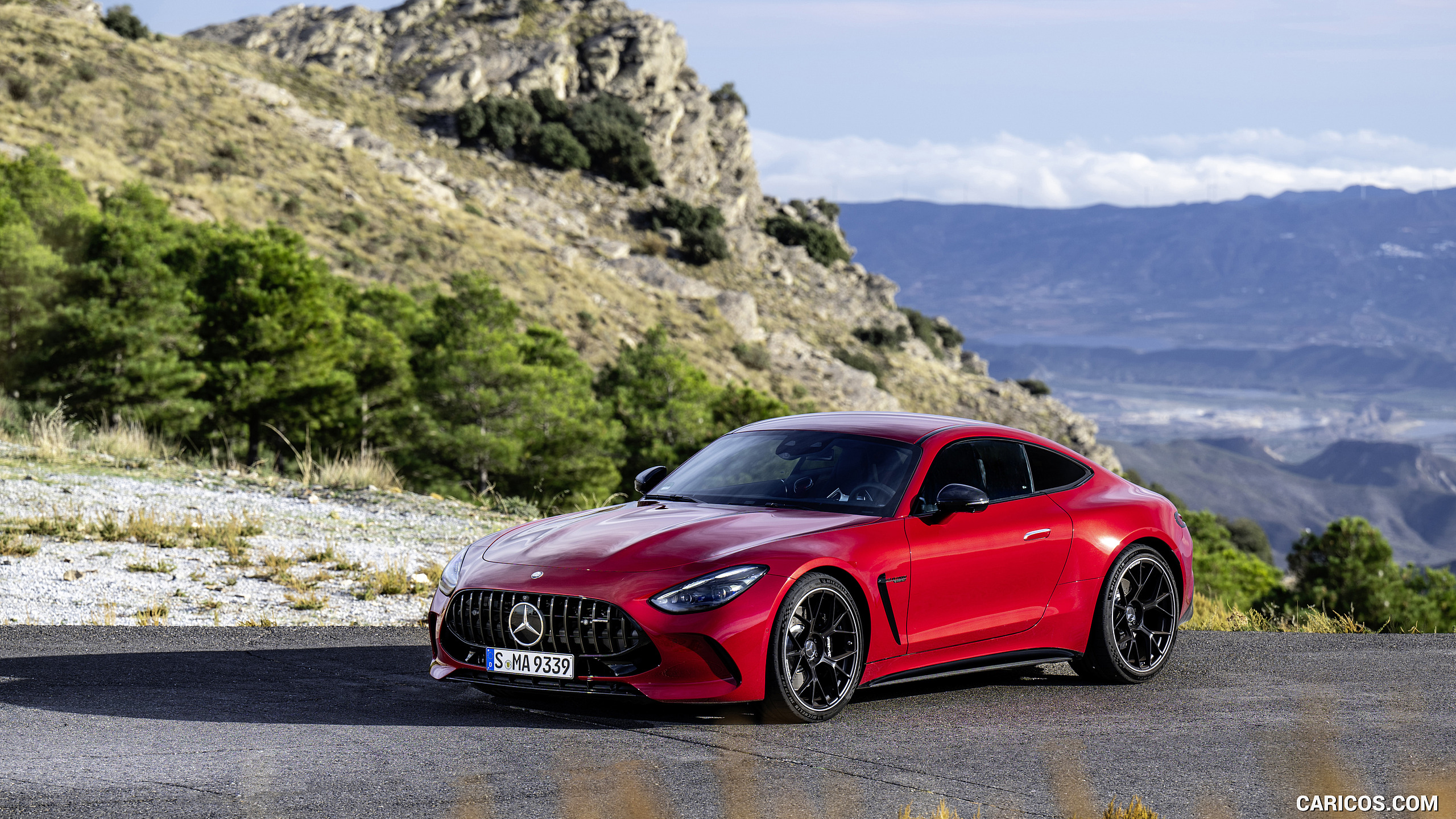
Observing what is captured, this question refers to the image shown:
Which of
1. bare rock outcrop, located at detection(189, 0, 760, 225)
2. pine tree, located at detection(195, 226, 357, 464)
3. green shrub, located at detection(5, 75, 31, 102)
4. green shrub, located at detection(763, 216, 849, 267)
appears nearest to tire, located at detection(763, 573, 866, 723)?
pine tree, located at detection(195, 226, 357, 464)

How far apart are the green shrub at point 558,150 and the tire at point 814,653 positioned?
8001 cm

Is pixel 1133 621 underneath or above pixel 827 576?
underneath

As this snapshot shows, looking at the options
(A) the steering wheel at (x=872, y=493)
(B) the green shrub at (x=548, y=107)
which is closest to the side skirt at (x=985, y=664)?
(A) the steering wheel at (x=872, y=493)

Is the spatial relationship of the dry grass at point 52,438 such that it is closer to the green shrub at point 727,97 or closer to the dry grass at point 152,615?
the dry grass at point 152,615

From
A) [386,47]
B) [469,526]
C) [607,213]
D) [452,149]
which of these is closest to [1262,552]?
[607,213]

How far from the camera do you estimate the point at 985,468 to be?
24.1ft

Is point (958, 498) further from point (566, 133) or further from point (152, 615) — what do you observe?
point (566, 133)

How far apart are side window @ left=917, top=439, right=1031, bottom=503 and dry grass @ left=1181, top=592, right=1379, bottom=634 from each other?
3842mm

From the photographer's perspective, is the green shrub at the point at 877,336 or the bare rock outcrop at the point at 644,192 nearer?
the bare rock outcrop at the point at 644,192

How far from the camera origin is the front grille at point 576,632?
5.90 metres

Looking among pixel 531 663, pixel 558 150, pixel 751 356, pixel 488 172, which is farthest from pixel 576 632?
pixel 558 150

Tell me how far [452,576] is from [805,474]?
1.95m

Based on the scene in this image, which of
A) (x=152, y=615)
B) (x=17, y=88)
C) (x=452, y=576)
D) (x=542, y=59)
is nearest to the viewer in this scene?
(x=452, y=576)

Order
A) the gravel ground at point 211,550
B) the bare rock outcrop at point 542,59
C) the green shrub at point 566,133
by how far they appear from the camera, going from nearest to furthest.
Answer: the gravel ground at point 211,550, the green shrub at point 566,133, the bare rock outcrop at point 542,59
